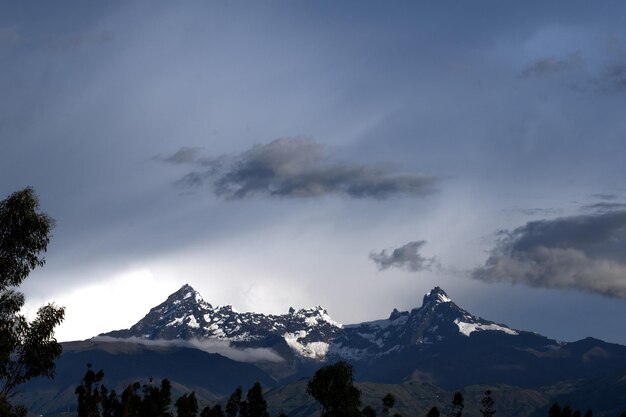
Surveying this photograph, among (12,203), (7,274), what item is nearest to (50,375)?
(7,274)

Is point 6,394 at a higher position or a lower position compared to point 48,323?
lower

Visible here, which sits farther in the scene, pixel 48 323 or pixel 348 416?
pixel 348 416

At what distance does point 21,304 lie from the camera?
80375 millimetres

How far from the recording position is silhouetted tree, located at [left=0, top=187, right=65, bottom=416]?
79.9m

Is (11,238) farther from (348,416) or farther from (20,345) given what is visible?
(348,416)

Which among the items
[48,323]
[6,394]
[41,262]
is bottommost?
[6,394]

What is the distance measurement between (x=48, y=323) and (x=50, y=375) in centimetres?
487

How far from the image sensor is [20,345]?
265 feet

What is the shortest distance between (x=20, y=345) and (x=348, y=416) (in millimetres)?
127913

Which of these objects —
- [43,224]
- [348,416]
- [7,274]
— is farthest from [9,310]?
[348,416]

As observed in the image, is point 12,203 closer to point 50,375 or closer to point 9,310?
point 9,310

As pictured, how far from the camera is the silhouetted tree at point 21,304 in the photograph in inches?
3145

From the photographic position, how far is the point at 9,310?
7981cm

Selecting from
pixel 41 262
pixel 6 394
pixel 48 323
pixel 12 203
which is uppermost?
pixel 12 203
